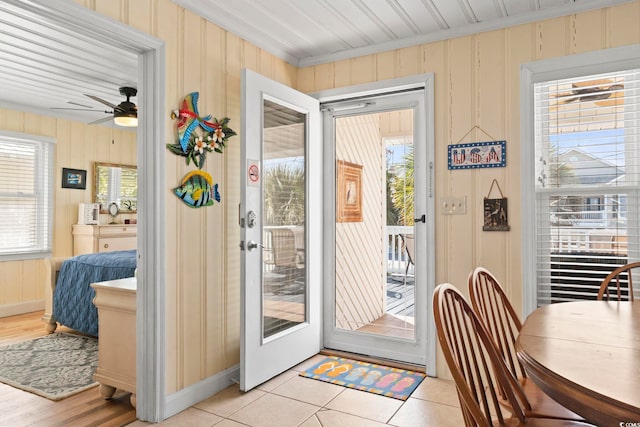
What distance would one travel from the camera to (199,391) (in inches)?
106

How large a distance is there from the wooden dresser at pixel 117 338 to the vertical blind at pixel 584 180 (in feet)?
8.42

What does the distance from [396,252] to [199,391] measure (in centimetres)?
173

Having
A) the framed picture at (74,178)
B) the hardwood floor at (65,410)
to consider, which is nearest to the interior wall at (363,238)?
the hardwood floor at (65,410)

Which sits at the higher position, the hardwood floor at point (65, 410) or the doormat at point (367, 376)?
the doormat at point (367, 376)

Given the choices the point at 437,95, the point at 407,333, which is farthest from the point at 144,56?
the point at 407,333

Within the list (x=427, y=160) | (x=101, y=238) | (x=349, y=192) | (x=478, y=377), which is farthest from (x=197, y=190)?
(x=101, y=238)

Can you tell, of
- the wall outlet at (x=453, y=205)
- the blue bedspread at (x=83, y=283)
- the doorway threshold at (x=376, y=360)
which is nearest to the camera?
the wall outlet at (x=453, y=205)

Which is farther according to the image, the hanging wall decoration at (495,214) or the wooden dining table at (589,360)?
the hanging wall decoration at (495,214)

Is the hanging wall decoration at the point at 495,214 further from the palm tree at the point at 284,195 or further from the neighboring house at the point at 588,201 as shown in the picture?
the palm tree at the point at 284,195

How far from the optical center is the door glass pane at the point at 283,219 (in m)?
3.01

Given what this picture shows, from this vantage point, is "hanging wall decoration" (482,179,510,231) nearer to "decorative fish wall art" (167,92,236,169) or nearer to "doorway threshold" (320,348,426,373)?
"doorway threshold" (320,348,426,373)

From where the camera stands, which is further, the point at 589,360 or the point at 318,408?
the point at 318,408

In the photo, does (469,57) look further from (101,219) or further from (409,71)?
(101,219)

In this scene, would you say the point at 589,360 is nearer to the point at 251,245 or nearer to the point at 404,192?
the point at 251,245
